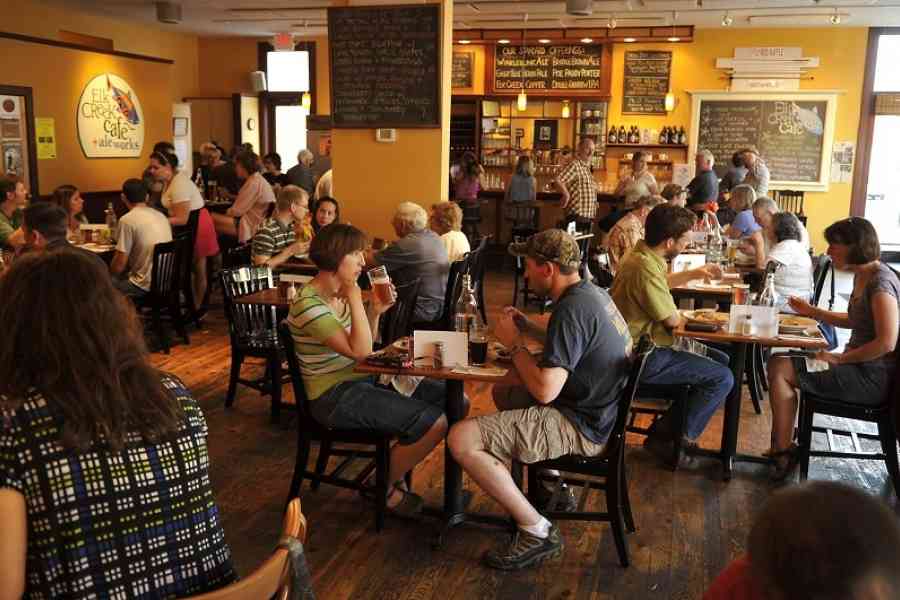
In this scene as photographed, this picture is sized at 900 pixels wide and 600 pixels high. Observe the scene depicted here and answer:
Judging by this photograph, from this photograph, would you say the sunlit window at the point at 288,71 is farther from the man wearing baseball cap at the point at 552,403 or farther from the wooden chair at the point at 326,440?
the man wearing baseball cap at the point at 552,403

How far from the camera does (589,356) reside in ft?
9.56

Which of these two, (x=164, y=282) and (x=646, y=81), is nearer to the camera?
(x=164, y=282)

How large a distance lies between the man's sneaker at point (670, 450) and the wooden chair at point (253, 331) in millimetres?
1981

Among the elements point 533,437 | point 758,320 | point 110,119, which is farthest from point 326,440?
point 110,119

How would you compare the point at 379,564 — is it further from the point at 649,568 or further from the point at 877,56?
the point at 877,56

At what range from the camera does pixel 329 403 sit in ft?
10.6

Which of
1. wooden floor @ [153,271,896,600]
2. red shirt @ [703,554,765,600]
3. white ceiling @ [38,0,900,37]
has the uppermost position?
white ceiling @ [38,0,900,37]

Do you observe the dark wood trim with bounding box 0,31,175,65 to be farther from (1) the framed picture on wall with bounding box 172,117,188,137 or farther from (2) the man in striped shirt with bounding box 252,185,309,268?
(2) the man in striped shirt with bounding box 252,185,309,268

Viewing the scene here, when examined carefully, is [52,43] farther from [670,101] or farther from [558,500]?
[558,500]

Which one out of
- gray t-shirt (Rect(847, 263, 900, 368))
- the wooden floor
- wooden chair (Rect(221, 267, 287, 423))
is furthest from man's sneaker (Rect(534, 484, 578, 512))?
wooden chair (Rect(221, 267, 287, 423))

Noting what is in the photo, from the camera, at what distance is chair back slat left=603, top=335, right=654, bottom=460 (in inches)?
114

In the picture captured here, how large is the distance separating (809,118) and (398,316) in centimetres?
909

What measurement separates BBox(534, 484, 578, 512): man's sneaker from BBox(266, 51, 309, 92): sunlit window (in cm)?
1120

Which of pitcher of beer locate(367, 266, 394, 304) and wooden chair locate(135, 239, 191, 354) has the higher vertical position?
pitcher of beer locate(367, 266, 394, 304)
